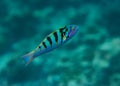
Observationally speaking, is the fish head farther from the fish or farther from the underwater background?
the underwater background

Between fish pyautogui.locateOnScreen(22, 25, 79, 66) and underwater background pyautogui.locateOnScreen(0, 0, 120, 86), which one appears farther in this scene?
underwater background pyautogui.locateOnScreen(0, 0, 120, 86)

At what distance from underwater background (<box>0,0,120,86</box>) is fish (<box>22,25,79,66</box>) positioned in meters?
2.24

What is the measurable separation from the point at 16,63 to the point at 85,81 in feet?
4.16

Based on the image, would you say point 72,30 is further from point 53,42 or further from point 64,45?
point 64,45

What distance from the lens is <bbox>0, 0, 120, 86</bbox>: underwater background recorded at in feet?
14.4

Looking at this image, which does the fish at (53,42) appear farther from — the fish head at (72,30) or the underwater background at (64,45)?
the underwater background at (64,45)

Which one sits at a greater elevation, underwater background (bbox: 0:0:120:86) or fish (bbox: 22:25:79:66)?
underwater background (bbox: 0:0:120:86)

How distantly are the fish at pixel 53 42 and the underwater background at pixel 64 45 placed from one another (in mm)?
2239

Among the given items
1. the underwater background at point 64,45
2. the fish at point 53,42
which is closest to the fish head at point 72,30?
the fish at point 53,42

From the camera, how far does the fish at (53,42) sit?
207 centimetres

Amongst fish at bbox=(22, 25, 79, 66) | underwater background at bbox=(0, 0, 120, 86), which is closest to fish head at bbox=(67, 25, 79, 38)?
fish at bbox=(22, 25, 79, 66)

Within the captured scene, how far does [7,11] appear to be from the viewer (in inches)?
214

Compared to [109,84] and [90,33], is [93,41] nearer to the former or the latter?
[90,33]

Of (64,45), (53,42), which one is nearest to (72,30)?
(53,42)
